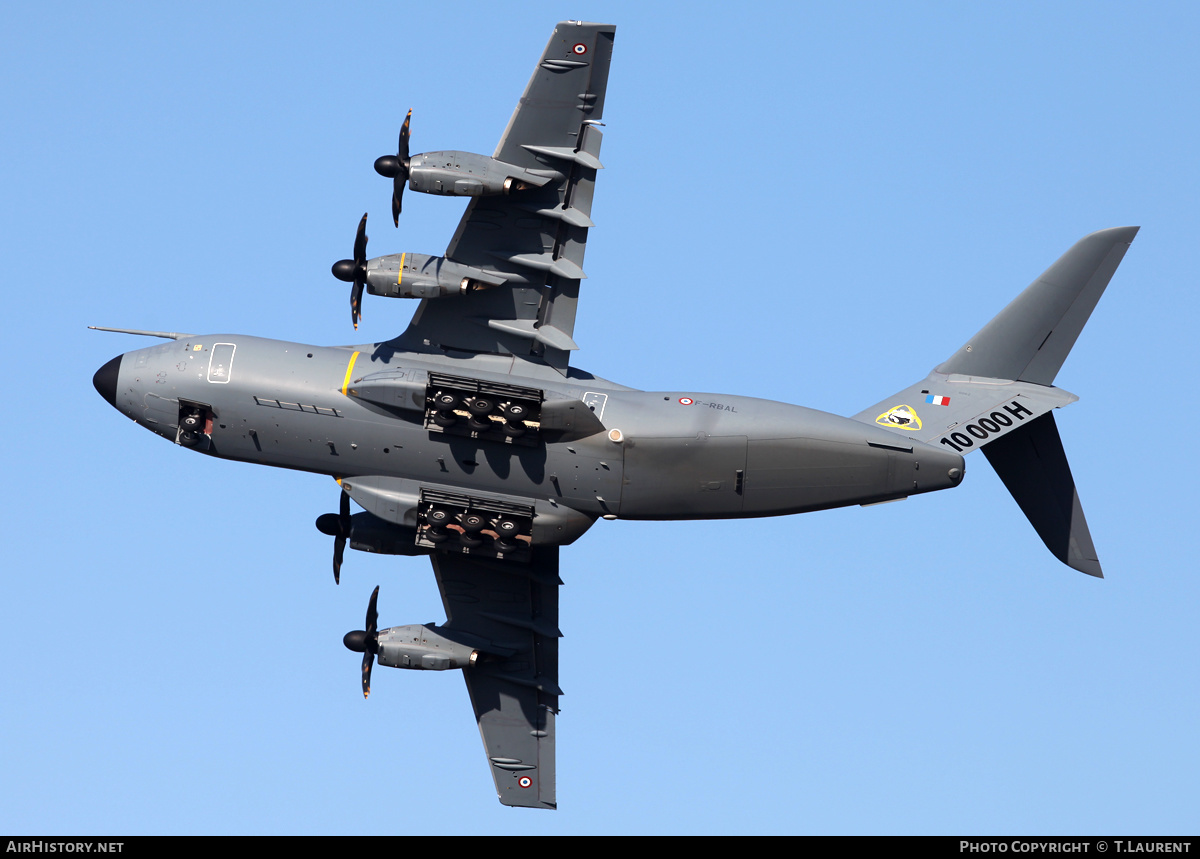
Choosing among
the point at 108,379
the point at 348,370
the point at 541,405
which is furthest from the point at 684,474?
the point at 108,379

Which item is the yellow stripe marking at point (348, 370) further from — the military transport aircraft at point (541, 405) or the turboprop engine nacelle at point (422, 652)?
the turboprop engine nacelle at point (422, 652)

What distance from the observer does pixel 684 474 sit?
38.8 meters

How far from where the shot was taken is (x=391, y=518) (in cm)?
3978

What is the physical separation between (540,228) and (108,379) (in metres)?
12.2

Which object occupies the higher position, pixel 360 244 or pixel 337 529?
pixel 360 244

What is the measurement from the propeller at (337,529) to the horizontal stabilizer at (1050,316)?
17.1m

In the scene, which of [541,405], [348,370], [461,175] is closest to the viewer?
[461,175]

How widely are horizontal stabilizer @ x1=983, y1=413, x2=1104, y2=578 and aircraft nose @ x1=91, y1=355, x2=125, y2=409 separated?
22791mm

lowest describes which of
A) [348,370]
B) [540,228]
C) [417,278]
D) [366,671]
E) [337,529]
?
[366,671]

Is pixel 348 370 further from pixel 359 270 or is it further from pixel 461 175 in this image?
pixel 461 175

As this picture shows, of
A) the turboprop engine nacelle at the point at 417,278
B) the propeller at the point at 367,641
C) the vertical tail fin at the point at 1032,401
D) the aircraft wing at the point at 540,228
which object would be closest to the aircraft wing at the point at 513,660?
the propeller at the point at 367,641

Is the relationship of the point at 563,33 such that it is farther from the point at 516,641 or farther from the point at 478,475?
the point at 516,641

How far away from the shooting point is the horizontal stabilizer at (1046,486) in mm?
39750
